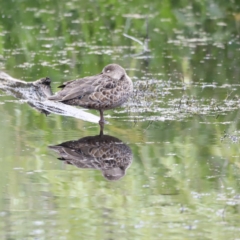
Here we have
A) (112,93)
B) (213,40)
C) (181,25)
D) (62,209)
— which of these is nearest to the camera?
(62,209)

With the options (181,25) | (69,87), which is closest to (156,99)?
(69,87)

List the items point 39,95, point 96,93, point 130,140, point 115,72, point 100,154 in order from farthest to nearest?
1. point 39,95
2. point 115,72
3. point 96,93
4. point 130,140
5. point 100,154

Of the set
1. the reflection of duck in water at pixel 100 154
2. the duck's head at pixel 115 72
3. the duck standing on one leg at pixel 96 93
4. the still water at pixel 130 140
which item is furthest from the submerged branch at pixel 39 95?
the reflection of duck in water at pixel 100 154

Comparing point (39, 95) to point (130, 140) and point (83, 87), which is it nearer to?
point (83, 87)

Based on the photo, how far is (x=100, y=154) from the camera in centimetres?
664

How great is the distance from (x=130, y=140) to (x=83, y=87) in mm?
978

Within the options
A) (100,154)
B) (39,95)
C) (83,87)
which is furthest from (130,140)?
(39,95)

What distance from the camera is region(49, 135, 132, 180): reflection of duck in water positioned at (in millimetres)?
6239

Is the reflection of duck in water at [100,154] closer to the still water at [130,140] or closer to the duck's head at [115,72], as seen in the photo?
the still water at [130,140]

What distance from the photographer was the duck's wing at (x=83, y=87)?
7773 millimetres

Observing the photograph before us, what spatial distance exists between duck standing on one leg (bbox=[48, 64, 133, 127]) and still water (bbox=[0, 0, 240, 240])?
0.67 feet

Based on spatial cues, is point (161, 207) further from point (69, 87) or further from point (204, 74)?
point (204, 74)

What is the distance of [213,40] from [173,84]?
3247 mm

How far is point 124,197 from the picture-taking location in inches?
216
